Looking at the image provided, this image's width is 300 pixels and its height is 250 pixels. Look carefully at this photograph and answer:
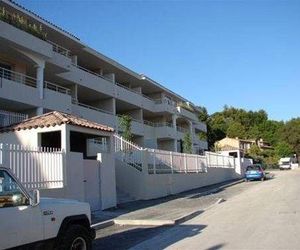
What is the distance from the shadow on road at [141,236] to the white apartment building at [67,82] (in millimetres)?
14934

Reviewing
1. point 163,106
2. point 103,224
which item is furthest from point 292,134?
point 103,224

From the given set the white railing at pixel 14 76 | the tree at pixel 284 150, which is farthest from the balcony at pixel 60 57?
the tree at pixel 284 150

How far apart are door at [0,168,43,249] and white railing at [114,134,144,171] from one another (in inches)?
700

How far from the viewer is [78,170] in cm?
1784

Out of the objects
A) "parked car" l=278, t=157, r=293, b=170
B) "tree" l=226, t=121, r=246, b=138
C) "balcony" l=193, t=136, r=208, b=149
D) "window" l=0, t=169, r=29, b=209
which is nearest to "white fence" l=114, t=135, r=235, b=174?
"window" l=0, t=169, r=29, b=209

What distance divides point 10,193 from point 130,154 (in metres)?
18.4

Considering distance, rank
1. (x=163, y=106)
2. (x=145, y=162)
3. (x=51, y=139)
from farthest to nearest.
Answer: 1. (x=163, y=106)
2. (x=145, y=162)
3. (x=51, y=139)

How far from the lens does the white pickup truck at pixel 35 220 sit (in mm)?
7164

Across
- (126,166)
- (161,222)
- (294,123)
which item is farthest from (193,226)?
(294,123)

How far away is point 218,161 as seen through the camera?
46.1 metres

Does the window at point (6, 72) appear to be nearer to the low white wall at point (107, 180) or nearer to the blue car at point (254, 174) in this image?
the low white wall at point (107, 180)

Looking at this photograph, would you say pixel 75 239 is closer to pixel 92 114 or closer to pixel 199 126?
pixel 92 114

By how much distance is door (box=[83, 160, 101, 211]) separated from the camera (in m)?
18.7

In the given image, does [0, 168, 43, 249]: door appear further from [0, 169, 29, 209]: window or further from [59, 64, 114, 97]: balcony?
[59, 64, 114, 97]: balcony
